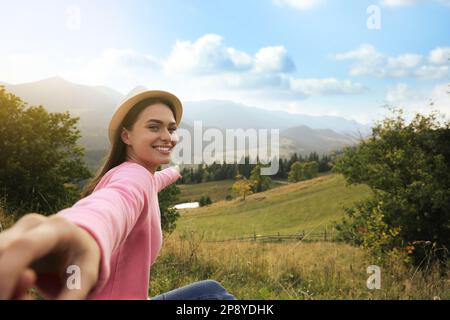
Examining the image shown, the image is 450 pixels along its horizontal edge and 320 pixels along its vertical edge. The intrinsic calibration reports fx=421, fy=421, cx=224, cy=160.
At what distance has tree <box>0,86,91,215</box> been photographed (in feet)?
55.4

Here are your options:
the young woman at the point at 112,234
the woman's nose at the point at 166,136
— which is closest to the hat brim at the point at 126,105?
the young woman at the point at 112,234

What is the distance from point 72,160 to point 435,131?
55.8ft

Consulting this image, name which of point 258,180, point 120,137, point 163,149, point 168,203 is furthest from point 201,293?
point 258,180

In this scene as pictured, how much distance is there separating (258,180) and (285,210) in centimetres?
2736

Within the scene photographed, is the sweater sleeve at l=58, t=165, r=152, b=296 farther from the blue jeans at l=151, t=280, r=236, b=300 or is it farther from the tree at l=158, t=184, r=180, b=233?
the tree at l=158, t=184, r=180, b=233

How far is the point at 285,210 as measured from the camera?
66.7 meters

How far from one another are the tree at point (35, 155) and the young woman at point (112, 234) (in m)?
14.8

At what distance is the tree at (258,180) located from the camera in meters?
92.9

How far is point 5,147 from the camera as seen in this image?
1797 cm

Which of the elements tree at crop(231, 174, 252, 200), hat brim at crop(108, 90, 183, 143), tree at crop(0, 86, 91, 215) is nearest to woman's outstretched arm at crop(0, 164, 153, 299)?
hat brim at crop(108, 90, 183, 143)

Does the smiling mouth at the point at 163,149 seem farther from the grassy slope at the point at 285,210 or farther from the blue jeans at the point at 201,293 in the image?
the grassy slope at the point at 285,210

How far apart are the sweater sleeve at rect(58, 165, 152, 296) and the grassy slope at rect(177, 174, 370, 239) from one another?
51422mm
